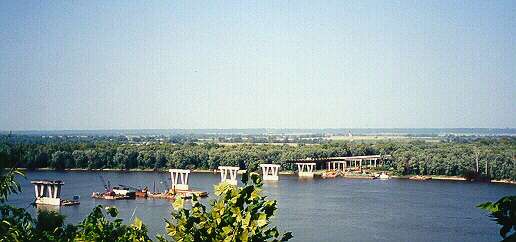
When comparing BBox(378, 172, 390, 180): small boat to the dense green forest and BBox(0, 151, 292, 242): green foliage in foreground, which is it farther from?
BBox(0, 151, 292, 242): green foliage in foreground

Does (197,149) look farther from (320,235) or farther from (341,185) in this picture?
(320,235)

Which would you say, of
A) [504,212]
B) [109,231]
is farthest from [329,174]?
[504,212]

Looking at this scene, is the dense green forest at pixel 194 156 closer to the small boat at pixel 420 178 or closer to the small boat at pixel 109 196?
the small boat at pixel 420 178

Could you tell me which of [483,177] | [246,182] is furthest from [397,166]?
[246,182]

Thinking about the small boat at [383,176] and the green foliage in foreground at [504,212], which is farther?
the small boat at [383,176]

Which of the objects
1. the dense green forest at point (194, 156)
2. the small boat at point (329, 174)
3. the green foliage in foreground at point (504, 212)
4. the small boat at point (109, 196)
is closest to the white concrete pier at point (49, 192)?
the small boat at point (109, 196)
